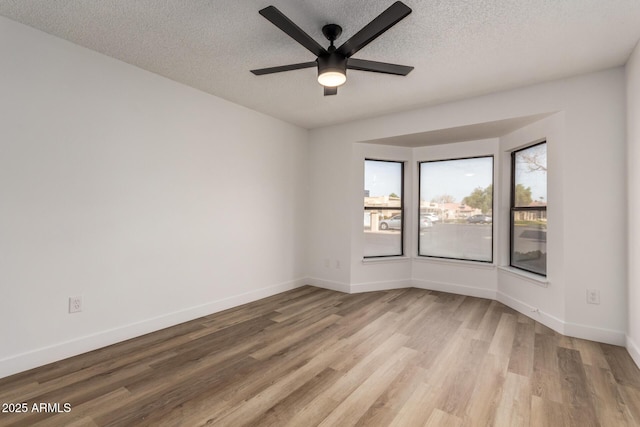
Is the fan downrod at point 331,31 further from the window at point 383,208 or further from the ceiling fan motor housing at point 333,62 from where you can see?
the window at point 383,208

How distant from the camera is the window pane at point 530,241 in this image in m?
3.48

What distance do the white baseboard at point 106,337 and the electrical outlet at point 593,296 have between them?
3.68m

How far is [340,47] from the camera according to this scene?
2.10m

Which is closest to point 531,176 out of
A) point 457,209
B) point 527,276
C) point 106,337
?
point 457,209

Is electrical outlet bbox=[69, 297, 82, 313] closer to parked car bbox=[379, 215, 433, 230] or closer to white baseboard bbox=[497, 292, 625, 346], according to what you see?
parked car bbox=[379, 215, 433, 230]

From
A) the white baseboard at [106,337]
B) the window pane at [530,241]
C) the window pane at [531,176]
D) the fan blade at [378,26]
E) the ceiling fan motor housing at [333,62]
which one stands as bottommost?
the white baseboard at [106,337]

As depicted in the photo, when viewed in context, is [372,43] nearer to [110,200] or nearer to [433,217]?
[110,200]

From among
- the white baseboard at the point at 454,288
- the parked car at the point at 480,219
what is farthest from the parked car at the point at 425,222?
the white baseboard at the point at 454,288

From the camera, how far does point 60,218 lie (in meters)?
2.46

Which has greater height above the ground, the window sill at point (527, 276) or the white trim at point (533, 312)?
the window sill at point (527, 276)

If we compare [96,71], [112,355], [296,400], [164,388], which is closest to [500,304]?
[296,400]

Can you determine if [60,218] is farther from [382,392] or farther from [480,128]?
[480,128]

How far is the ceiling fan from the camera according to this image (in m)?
1.76

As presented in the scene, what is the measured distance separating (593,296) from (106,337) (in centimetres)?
453
